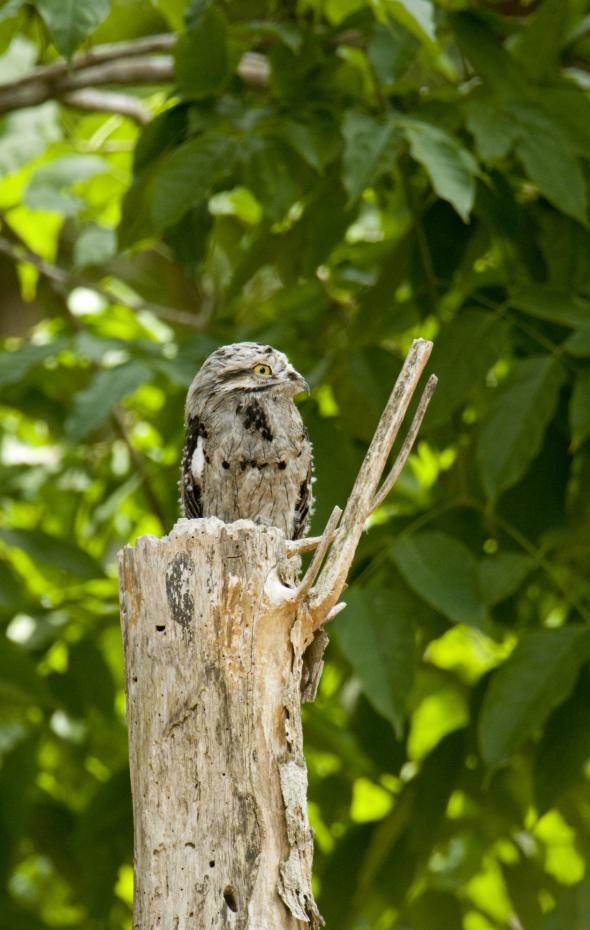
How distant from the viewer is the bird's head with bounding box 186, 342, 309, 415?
3.86 meters

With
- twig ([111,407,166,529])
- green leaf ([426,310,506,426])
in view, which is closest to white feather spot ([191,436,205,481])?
green leaf ([426,310,506,426])

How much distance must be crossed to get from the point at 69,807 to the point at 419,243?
3.38 meters

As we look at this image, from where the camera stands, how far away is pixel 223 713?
291 cm

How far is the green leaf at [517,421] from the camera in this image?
444 centimetres

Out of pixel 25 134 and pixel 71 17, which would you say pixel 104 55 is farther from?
pixel 71 17

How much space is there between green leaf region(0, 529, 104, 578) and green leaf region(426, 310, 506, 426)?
141 cm

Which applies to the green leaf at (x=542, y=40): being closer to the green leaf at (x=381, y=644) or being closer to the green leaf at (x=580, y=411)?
the green leaf at (x=580, y=411)

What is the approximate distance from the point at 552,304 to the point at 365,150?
34.8 inches

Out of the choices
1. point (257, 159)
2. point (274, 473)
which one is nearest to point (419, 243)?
point (257, 159)

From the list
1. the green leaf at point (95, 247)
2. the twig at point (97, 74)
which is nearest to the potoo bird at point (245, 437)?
the green leaf at point (95, 247)

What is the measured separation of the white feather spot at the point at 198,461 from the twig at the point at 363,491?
894mm

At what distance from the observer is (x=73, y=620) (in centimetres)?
580

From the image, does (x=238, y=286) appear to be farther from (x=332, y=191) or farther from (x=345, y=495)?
(x=345, y=495)

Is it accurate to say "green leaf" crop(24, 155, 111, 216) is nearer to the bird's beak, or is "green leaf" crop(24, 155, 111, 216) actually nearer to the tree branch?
the tree branch
